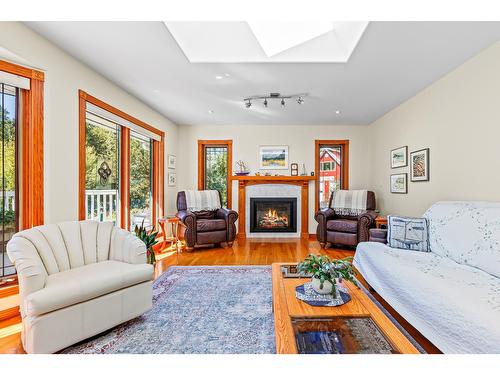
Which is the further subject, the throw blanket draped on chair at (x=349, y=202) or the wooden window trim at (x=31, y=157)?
the throw blanket draped on chair at (x=349, y=202)

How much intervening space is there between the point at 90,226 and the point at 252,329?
1716 mm

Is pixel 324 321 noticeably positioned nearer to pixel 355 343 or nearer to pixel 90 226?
pixel 355 343

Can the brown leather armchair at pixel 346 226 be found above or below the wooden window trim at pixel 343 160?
below

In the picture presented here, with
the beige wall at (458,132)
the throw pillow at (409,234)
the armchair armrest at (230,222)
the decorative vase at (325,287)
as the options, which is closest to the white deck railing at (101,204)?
the armchair armrest at (230,222)

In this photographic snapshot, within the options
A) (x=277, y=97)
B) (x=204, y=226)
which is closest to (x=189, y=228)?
(x=204, y=226)

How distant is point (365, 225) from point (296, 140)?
234cm

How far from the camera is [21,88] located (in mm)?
2195

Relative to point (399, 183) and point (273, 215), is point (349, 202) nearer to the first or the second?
point (399, 183)

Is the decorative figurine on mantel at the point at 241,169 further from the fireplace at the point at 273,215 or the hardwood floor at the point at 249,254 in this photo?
the hardwood floor at the point at 249,254

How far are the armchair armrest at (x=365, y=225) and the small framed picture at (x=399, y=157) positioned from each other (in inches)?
37.5

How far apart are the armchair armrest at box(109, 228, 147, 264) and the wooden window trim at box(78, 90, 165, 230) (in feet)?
2.31

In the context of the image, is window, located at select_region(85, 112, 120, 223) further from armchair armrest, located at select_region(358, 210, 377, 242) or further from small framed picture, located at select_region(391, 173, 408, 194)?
small framed picture, located at select_region(391, 173, 408, 194)

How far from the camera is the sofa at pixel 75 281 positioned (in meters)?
1.57
